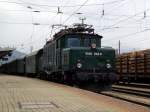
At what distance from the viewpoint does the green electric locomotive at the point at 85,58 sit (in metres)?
21.3

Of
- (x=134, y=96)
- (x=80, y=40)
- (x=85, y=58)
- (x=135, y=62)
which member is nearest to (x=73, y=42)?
(x=80, y=40)

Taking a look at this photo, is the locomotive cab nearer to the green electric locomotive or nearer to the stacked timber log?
the green electric locomotive

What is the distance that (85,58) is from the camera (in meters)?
21.6

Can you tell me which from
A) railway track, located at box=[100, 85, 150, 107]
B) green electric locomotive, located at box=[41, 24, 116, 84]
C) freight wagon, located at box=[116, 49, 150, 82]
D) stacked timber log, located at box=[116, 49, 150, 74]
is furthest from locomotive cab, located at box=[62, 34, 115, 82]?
stacked timber log, located at box=[116, 49, 150, 74]

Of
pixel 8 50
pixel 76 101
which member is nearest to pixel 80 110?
pixel 76 101

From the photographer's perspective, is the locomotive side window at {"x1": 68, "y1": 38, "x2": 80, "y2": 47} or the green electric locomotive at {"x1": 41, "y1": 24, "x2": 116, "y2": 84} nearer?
the green electric locomotive at {"x1": 41, "y1": 24, "x2": 116, "y2": 84}

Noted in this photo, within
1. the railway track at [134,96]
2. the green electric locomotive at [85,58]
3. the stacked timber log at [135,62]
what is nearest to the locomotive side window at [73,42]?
the green electric locomotive at [85,58]

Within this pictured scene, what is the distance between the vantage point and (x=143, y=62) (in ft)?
110

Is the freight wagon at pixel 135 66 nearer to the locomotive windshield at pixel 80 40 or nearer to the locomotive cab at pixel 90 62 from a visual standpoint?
the locomotive windshield at pixel 80 40

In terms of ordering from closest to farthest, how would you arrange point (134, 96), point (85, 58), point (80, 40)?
point (134, 96), point (85, 58), point (80, 40)

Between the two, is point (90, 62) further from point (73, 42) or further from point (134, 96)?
point (134, 96)

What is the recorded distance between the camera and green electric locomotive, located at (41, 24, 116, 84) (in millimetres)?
21266

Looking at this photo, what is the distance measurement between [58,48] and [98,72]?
13.3 feet

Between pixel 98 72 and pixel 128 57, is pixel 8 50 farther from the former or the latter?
pixel 98 72
